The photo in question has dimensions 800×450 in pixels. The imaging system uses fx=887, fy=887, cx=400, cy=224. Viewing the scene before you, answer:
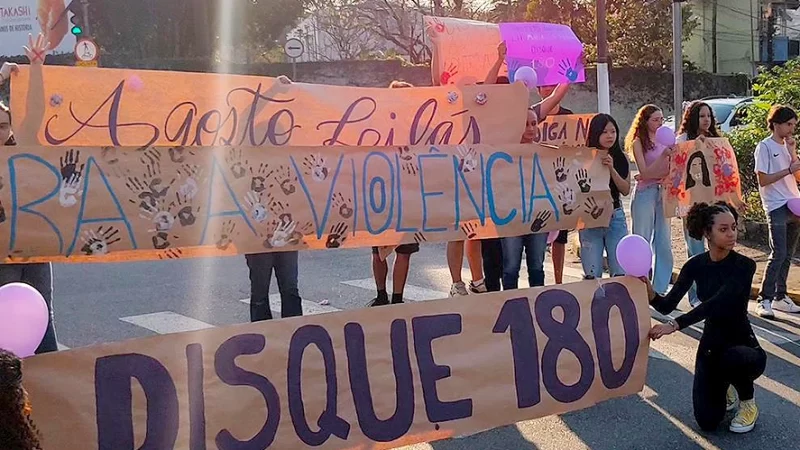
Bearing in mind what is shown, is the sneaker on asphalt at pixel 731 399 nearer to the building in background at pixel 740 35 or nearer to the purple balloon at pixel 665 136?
the purple balloon at pixel 665 136

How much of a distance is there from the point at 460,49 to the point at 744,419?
2517 mm

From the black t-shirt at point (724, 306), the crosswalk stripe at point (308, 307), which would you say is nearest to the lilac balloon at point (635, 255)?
the black t-shirt at point (724, 306)

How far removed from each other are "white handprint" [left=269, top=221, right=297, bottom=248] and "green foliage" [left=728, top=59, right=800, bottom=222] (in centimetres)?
747

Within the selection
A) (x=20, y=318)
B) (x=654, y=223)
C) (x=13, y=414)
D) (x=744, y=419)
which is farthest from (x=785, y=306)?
(x=13, y=414)

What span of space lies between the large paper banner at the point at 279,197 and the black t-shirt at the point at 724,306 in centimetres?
63

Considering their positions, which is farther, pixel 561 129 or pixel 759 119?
pixel 759 119

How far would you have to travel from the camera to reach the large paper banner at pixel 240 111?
12.0ft

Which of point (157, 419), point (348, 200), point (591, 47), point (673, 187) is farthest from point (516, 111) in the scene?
point (591, 47)

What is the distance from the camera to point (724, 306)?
4.40m

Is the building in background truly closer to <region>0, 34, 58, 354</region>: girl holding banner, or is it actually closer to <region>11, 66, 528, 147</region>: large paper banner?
<region>11, 66, 528, 147</region>: large paper banner

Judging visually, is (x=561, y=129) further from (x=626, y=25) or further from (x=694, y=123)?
(x=626, y=25)

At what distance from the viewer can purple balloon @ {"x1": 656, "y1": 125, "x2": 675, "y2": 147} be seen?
21.7ft

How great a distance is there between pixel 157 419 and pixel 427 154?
1702 millimetres

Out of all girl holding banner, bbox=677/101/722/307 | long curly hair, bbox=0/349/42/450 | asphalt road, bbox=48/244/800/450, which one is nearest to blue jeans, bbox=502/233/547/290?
asphalt road, bbox=48/244/800/450
